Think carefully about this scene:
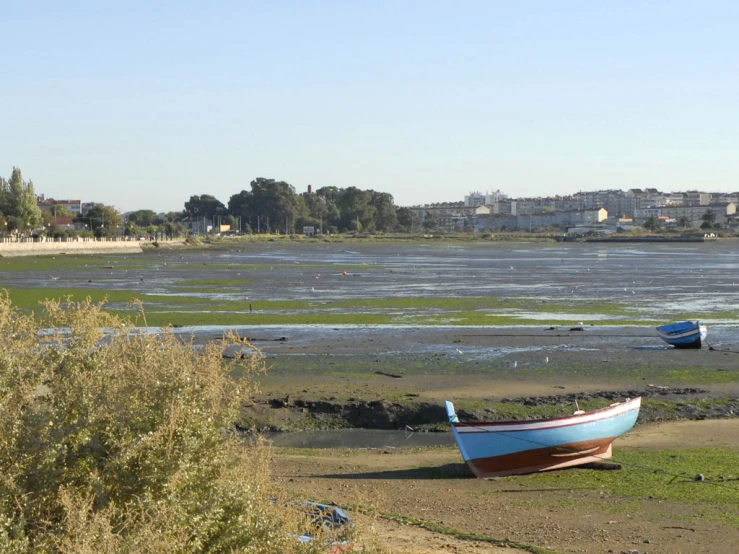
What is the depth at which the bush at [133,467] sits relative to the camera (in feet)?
29.5

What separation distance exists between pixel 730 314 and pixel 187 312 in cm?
2630

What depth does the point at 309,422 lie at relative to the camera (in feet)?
78.5

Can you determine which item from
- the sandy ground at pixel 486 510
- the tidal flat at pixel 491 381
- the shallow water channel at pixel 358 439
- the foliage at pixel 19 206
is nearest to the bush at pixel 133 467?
the sandy ground at pixel 486 510

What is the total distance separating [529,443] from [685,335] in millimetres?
19034

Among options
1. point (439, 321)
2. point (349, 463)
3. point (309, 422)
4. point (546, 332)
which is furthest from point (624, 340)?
point (349, 463)

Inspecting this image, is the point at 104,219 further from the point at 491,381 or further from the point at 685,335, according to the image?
the point at 491,381

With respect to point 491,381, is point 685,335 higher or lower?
higher

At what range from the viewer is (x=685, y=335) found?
35.3 metres

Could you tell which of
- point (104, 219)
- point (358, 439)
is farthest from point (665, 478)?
point (104, 219)

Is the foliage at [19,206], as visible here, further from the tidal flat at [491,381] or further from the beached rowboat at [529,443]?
the beached rowboat at [529,443]

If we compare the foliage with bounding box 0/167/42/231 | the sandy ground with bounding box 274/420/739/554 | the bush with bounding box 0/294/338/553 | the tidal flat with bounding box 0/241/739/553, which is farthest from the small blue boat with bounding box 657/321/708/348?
the foliage with bounding box 0/167/42/231

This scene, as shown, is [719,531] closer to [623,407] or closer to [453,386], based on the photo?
[623,407]

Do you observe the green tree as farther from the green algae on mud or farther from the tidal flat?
the green algae on mud

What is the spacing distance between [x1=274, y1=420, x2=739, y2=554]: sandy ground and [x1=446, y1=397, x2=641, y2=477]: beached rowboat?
16.5 inches
